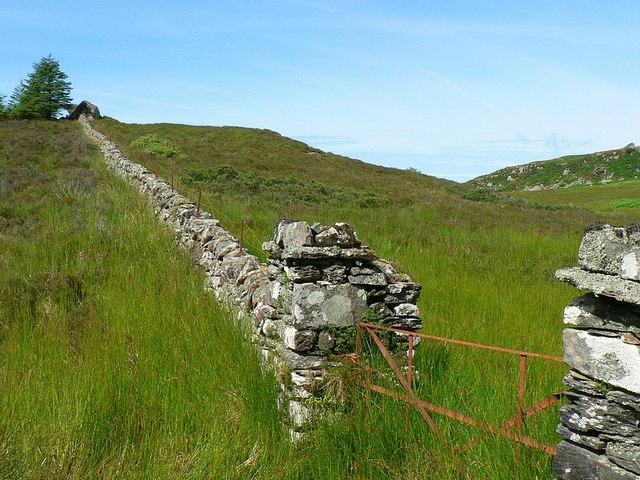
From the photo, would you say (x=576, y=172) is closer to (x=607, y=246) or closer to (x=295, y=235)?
(x=295, y=235)

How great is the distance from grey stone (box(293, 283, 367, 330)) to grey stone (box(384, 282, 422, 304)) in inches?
13.1

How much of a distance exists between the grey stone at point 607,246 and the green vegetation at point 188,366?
1066mm

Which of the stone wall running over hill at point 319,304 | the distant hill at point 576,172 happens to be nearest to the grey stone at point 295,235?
the stone wall running over hill at point 319,304

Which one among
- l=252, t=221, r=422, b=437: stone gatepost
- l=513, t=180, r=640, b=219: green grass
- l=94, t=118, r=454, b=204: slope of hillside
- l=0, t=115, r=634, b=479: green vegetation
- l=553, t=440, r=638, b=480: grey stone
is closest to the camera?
l=553, t=440, r=638, b=480: grey stone

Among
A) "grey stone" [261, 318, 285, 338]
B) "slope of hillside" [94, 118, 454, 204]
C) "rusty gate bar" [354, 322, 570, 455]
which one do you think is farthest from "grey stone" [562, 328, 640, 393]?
"slope of hillside" [94, 118, 454, 204]

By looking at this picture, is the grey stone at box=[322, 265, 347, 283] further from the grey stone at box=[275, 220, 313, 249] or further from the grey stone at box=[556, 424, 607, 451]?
the grey stone at box=[556, 424, 607, 451]

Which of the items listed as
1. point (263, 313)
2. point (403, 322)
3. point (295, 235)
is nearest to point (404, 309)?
point (403, 322)

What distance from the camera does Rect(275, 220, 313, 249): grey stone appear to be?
3.90m

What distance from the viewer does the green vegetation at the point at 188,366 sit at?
3209 millimetres

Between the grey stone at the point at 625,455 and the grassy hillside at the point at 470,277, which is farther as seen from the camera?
the grassy hillside at the point at 470,277

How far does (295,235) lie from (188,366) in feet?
4.97


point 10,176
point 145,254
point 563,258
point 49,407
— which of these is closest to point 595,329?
point 49,407

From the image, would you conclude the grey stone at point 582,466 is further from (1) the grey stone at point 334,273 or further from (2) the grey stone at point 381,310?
Result: (1) the grey stone at point 334,273

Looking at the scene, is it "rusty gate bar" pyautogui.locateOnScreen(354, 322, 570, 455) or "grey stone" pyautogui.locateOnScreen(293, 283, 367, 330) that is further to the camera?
"grey stone" pyautogui.locateOnScreen(293, 283, 367, 330)
